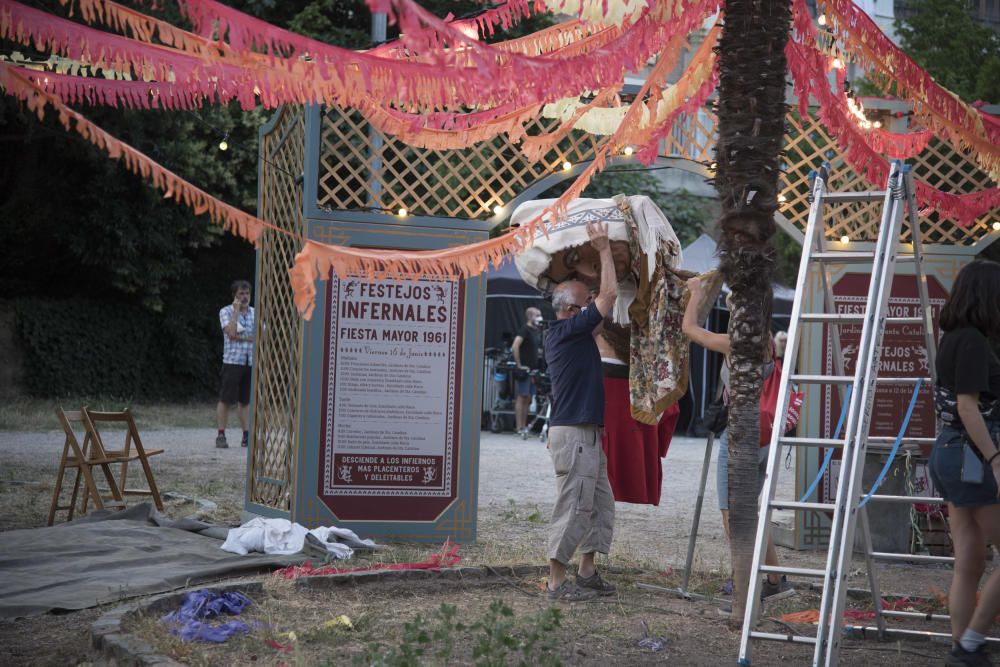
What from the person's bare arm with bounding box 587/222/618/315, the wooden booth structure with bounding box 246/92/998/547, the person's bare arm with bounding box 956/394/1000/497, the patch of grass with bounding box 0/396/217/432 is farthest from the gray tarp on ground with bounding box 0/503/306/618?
the patch of grass with bounding box 0/396/217/432

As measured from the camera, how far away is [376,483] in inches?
276

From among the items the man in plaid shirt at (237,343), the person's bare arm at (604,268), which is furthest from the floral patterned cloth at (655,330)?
the man in plaid shirt at (237,343)

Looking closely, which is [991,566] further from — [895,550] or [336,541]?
[336,541]

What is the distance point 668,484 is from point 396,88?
25.0 ft

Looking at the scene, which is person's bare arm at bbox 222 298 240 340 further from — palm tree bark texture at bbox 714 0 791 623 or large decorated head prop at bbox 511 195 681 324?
palm tree bark texture at bbox 714 0 791 623

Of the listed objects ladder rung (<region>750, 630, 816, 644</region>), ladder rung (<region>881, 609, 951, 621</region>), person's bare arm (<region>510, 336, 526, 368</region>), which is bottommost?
ladder rung (<region>881, 609, 951, 621</region>)

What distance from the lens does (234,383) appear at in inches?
453

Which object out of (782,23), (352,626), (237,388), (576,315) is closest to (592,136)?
(576,315)

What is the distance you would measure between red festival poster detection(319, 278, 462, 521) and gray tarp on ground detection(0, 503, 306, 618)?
3.01 ft

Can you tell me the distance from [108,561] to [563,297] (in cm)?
280

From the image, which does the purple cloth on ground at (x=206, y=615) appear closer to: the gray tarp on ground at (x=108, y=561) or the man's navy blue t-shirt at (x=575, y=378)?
the gray tarp on ground at (x=108, y=561)

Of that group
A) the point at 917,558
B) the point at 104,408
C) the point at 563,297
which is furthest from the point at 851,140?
the point at 104,408

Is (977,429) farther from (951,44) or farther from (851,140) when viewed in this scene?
(951,44)

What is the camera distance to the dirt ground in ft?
13.7
